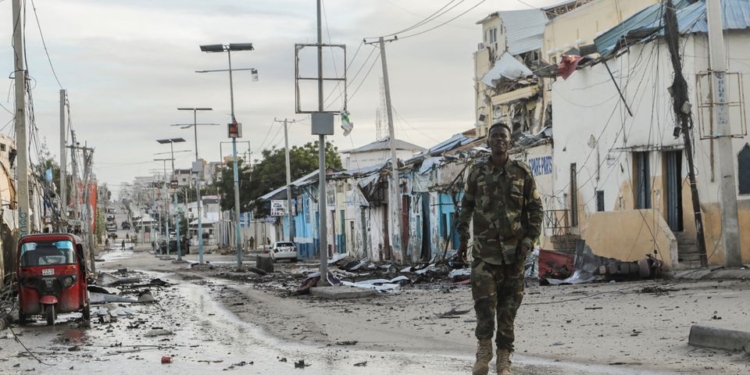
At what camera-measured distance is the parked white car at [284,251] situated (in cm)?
6631

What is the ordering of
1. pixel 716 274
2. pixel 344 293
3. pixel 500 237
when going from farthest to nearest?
pixel 344 293, pixel 716 274, pixel 500 237

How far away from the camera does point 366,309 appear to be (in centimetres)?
1955

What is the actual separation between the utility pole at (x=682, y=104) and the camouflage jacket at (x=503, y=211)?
53.9 feet

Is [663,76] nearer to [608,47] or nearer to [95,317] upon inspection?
[608,47]

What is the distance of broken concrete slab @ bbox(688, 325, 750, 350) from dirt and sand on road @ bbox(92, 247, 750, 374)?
0.34 ft

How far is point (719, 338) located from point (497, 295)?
8.58ft

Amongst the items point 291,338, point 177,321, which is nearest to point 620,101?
point 177,321

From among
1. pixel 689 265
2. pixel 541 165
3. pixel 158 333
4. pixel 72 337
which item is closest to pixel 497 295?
pixel 158 333

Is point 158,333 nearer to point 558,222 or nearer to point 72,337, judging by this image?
point 72,337

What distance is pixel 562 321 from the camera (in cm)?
1424

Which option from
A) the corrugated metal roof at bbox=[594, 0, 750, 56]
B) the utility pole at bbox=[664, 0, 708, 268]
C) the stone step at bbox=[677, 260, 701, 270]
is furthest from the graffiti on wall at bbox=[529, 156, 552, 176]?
the stone step at bbox=[677, 260, 701, 270]

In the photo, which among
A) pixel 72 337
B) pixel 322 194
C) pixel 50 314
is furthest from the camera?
pixel 322 194

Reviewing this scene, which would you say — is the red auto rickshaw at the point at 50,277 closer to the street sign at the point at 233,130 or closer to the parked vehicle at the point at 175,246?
the street sign at the point at 233,130

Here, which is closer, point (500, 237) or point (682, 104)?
point (500, 237)
